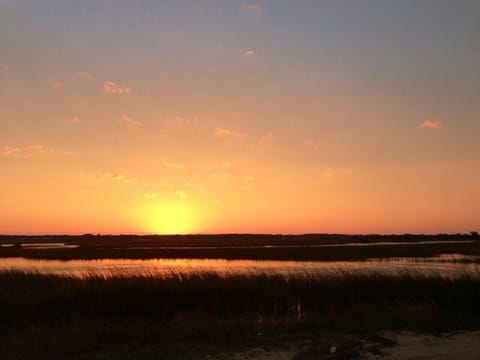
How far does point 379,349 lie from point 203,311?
740 centimetres

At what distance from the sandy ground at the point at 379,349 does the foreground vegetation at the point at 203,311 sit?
2.26 feet

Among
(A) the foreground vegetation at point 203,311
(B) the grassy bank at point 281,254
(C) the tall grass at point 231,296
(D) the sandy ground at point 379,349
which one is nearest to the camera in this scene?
(D) the sandy ground at point 379,349

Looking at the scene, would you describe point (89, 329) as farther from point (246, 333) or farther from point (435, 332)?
point (435, 332)

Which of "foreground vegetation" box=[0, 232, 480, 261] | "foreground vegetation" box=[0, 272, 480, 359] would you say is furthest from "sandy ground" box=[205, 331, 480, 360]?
"foreground vegetation" box=[0, 232, 480, 261]

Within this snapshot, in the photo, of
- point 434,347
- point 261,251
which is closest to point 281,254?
point 261,251

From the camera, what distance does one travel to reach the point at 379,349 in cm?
967

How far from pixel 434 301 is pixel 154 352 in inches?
412

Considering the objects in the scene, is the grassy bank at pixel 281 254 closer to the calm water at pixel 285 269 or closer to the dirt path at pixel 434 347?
the calm water at pixel 285 269

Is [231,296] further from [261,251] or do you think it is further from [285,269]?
[261,251]

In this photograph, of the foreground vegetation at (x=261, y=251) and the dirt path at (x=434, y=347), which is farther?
the foreground vegetation at (x=261, y=251)

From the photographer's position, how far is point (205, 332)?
11.3m

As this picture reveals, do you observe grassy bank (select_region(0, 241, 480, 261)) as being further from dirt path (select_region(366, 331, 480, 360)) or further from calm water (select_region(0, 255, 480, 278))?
dirt path (select_region(366, 331, 480, 360))

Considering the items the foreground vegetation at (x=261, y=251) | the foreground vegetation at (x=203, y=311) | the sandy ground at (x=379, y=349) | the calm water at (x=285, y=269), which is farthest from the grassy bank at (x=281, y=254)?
the sandy ground at (x=379, y=349)

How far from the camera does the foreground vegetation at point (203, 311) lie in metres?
10.7
